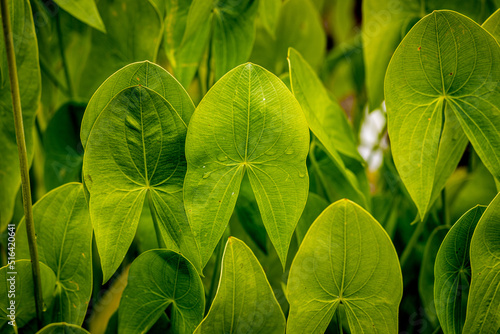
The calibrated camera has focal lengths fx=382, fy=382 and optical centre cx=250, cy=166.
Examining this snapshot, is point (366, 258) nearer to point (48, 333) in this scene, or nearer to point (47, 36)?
point (48, 333)

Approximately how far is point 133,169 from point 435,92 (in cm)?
20

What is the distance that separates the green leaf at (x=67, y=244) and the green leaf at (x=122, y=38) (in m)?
0.14

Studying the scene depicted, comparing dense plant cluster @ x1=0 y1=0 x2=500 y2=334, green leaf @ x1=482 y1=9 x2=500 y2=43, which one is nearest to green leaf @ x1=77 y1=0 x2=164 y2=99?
dense plant cluster @ x1=0 y1=0 x2=500 y2=334

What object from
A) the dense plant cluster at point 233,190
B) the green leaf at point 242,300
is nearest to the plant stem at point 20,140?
the dense plant cluster at point 233,190

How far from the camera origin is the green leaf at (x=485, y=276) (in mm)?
245

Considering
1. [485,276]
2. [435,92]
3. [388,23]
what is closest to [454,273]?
[485,276]

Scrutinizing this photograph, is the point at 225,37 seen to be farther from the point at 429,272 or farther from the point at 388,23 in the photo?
the point at 429,272

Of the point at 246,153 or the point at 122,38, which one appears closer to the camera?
the point at 246,153

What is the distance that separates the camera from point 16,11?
0.27 metres

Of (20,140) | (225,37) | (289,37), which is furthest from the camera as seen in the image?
(289,37)

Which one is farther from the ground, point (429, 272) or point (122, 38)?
point (122, 38)

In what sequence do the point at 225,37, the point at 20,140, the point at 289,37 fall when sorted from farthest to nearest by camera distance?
the point at 289,37
the point at 225,37
the point at 20,140

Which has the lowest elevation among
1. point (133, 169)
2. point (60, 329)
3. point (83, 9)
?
point (60, 329)

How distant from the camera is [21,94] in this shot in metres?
0.29
